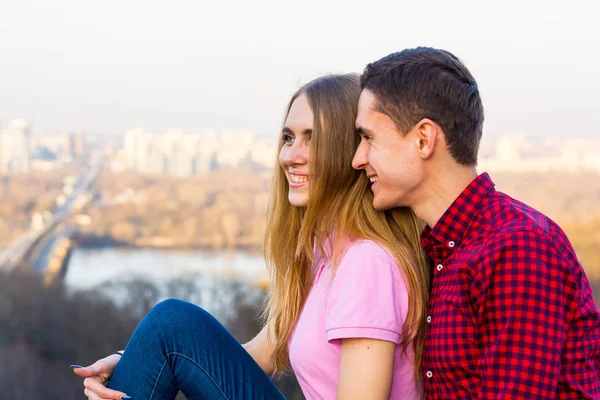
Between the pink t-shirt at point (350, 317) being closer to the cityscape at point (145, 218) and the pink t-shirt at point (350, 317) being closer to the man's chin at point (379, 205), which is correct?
the man's chin at point (379, 205)

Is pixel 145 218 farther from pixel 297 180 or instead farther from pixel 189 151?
pixel 297 180

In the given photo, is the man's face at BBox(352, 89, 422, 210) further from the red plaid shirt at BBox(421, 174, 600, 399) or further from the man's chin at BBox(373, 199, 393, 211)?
the red plaid shirt at BBox(421, 174, 600, 399)

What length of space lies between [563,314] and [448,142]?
1.29 ft

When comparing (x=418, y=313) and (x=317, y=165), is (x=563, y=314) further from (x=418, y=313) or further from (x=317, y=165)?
(x=317, y=165)

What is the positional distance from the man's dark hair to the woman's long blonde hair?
0.22m

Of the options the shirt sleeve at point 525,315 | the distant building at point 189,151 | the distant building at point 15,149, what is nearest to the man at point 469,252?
the shirt sleeve at point 525,315

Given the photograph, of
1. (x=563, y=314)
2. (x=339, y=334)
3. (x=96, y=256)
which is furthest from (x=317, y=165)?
(x=96, y=256)

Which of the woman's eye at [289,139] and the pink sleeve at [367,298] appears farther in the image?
the woman's eye at [289,139]

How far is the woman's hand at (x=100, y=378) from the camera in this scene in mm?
1830

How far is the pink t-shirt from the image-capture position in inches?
60.5

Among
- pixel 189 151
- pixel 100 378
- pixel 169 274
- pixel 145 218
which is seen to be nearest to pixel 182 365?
pixel 100 378

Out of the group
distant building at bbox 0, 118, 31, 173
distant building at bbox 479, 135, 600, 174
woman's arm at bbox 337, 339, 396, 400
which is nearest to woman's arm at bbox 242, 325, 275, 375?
woman's arm at bbox 337, 339, 396, 400

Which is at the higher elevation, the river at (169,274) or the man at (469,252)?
the man at (469,252)

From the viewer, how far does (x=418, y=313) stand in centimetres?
157
